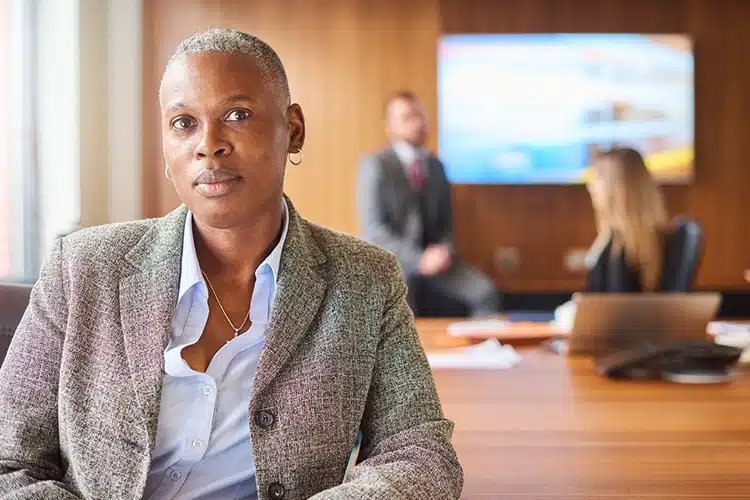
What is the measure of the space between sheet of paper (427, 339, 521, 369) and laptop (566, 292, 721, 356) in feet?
0.62

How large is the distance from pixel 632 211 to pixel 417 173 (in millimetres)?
2108

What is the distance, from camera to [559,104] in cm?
568

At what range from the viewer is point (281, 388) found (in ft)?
3.56

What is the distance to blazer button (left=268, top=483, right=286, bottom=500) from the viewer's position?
1059 millimetres

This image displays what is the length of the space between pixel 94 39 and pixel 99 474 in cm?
431

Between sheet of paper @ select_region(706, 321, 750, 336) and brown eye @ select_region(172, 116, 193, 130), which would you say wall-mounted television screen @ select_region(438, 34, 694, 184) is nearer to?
sheet of paper @ select_region(706, 321, 750, 336)

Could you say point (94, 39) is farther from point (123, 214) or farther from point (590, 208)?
point (590, 208)

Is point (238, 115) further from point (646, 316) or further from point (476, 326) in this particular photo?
point (476, 326)

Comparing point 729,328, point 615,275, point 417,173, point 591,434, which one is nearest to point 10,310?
point 591,434

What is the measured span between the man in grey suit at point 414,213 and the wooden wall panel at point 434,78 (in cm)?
63

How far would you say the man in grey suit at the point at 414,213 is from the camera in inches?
190

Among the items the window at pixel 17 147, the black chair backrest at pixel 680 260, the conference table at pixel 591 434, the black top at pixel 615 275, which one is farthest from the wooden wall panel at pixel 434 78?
the conference table at pixel 591 434

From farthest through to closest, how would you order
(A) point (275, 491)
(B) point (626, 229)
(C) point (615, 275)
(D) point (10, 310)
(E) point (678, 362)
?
1. (B) point (626, 229)
2. (C) point (615, 275)
3. (E) point (678, 362)
4. (D) point (10, 310)
5. (A) point (275, 491)

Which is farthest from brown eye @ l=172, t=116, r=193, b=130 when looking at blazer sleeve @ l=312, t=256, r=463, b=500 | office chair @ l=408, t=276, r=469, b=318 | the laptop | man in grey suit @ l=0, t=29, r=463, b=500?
office chair @ l=408, t=276, r=469, b=318
